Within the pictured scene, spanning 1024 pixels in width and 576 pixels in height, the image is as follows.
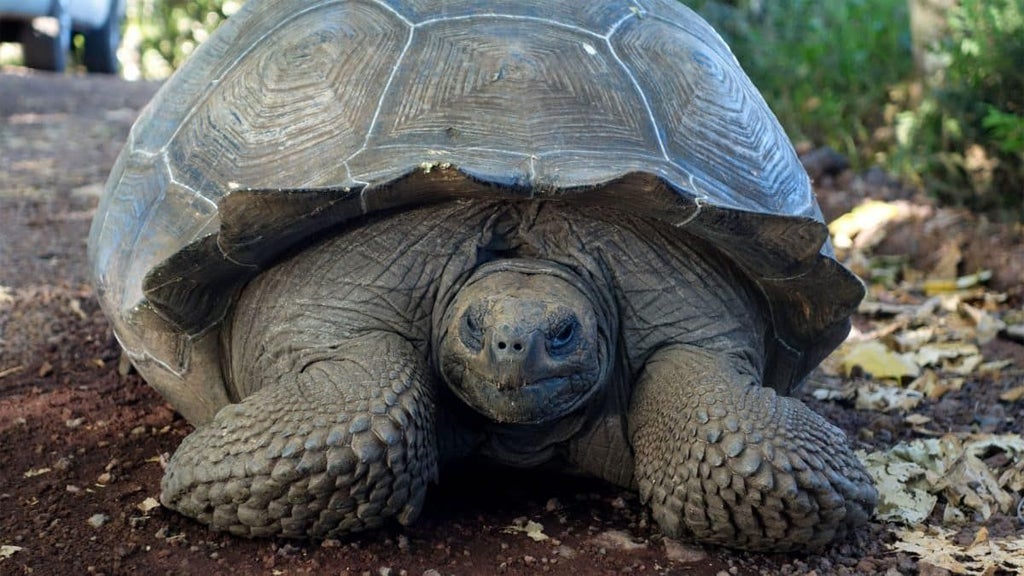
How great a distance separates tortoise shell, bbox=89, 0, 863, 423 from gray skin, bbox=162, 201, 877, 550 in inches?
5.4

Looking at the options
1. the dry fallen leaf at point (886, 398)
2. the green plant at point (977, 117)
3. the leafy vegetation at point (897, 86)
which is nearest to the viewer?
the dry fallen leaf at point (886, 398)

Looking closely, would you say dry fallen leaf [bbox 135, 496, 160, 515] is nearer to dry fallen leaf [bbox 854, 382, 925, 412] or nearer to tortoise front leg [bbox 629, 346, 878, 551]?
tortoise front leg [bbox 629, 346, 878, 551]

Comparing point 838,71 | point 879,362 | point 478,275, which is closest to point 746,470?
point 478,275

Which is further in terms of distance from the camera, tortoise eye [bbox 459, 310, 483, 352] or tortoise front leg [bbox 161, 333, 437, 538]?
tortoise eye [bbox 459, 310, 483, 352]

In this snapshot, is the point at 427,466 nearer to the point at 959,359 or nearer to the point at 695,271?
the point at 695,271

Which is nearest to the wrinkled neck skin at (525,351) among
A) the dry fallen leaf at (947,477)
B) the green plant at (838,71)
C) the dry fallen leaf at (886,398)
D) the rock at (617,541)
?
the rock at (617,541)

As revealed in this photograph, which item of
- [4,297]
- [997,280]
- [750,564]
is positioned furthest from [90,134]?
[750,564]

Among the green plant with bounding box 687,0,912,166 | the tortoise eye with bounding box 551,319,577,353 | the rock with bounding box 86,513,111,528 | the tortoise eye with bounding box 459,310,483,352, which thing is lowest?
the rock with bounding box 86,513,111,528

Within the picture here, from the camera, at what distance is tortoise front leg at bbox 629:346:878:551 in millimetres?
2463

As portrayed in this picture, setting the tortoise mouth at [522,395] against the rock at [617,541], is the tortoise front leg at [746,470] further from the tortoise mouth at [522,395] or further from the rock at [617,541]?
the tortoise mouth at [522,395]

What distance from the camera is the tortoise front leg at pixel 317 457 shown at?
7.87ft

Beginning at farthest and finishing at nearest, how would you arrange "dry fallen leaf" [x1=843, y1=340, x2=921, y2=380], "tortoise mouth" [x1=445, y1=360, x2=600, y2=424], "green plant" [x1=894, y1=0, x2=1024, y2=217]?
"green plant" [x1=894, y1=0, x2=1024, y2=217] → "dry fallen leaf" [x1=843, y1=340, x2=921, y2=380] → "tortoise mouth" [x1=445, y1=360, x2=600, y2=424]

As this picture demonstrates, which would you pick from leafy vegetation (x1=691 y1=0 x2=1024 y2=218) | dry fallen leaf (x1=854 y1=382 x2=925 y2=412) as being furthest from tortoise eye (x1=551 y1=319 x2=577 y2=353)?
leafy vegetation (x1=691 y1=0 x2=1024 y2=218)

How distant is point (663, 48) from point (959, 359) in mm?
2088
